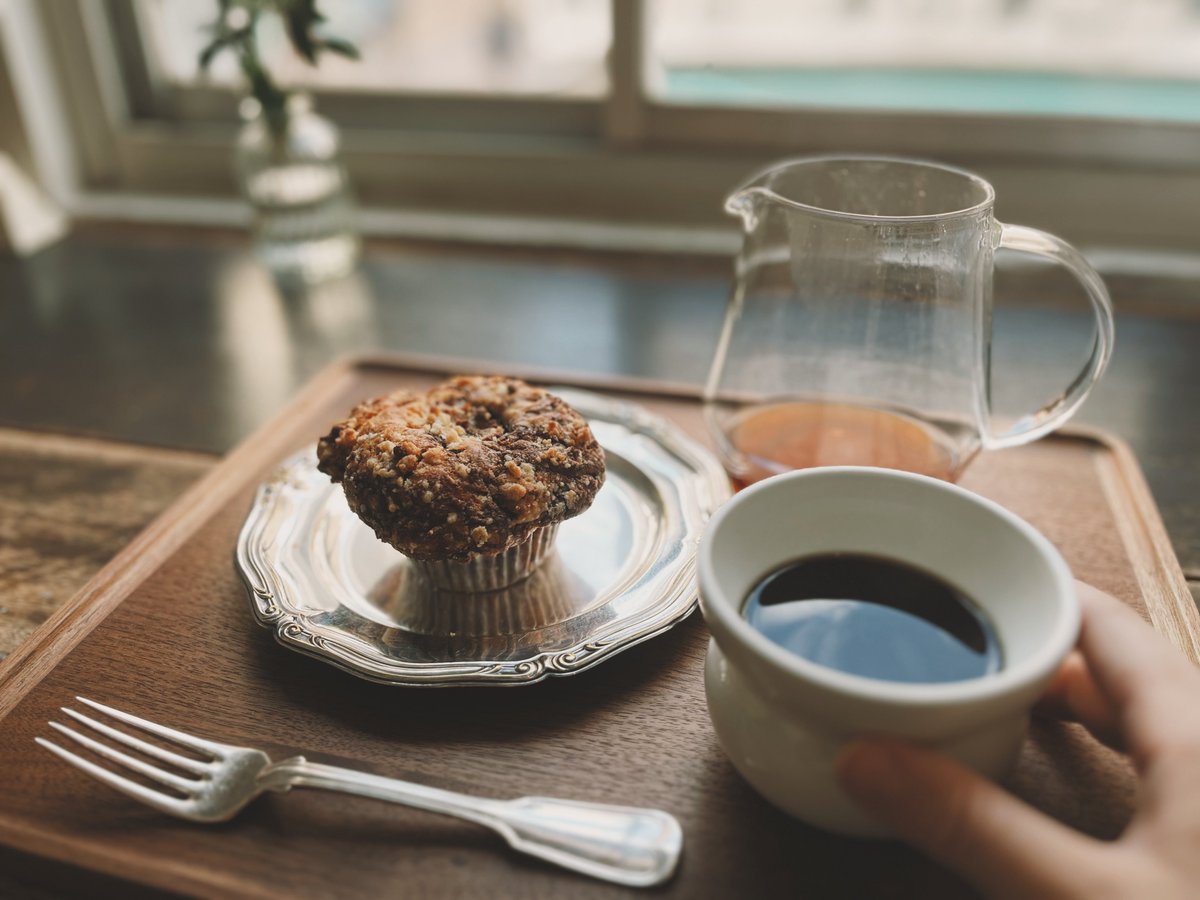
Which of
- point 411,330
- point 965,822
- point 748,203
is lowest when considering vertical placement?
point 411,330

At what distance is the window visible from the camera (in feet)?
3.79

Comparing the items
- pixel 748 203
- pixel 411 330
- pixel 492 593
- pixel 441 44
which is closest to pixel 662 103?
pixel 441 44

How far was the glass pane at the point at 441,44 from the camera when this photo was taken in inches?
50.6

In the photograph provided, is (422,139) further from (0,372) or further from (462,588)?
(462,588)

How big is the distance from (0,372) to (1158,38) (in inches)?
53.0

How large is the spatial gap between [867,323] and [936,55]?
27.8 inches

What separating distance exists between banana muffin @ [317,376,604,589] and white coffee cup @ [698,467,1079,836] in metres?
0.14

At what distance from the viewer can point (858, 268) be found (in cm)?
63

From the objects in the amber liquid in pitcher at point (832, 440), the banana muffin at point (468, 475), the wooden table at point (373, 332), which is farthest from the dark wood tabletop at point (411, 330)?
the banana muffin at point (468, 475)

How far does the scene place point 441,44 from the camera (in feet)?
4.36

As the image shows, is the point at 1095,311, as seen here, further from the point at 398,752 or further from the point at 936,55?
the point at 936,55

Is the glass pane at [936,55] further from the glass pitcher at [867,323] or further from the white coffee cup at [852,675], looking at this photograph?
the white coffee cup at [852,675]

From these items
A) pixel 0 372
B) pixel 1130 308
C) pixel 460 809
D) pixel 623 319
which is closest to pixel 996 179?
pixel 1130 308

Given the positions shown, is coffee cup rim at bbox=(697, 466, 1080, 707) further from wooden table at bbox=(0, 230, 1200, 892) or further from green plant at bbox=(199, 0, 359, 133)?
green plant at bbox=(199, 0, 359, 133)
